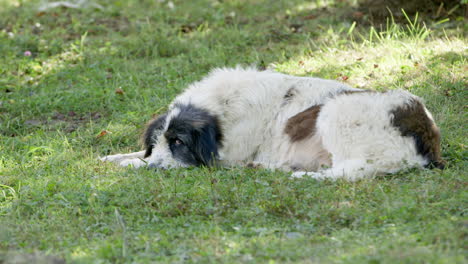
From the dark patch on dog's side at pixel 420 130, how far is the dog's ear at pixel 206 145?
1.75m

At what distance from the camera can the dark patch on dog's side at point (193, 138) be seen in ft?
18.6

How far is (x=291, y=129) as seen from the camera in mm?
5719

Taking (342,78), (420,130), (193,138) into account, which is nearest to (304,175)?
(420,130)

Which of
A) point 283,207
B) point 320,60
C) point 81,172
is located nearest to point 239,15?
point 320,60

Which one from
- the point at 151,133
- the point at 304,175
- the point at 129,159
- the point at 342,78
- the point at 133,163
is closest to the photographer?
the point at 304,175

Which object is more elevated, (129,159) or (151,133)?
(151,133)

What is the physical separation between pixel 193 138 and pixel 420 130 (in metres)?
2.13

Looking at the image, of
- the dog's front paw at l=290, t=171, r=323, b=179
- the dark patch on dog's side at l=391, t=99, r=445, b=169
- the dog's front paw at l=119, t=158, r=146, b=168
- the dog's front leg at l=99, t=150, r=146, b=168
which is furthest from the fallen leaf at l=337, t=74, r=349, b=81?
the dog's front paw at l=119, t=158, r=146, b=168

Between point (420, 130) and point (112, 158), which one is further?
point (112, 158)

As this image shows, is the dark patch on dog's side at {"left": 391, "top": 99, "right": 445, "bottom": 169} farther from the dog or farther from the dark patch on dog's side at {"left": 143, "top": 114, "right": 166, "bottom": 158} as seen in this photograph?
the dark patch on dog's side at {"left": 143, "top": 114, "right": 166, "bottom": 158}

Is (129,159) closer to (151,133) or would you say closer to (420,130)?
(151,133)

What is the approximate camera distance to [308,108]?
574 cm

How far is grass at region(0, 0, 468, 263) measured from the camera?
12.5ft

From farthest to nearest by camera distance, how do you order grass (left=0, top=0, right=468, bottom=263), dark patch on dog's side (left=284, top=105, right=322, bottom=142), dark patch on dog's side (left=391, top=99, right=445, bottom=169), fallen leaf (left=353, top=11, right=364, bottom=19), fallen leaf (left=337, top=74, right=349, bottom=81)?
1. fallen leaf (left=353, top=11, right=364, bottom=19)
2. fallen leaf (left=337, top=74, right=349, bottom=81)
3. dark patch on dog's side (left=284, top=105, right=322, bottom=142)
4. dark patch on dog's side (left=391, top=99, right=445, bottom=169)
5. grass (left=0, top=0, right=468, bottom=263)
